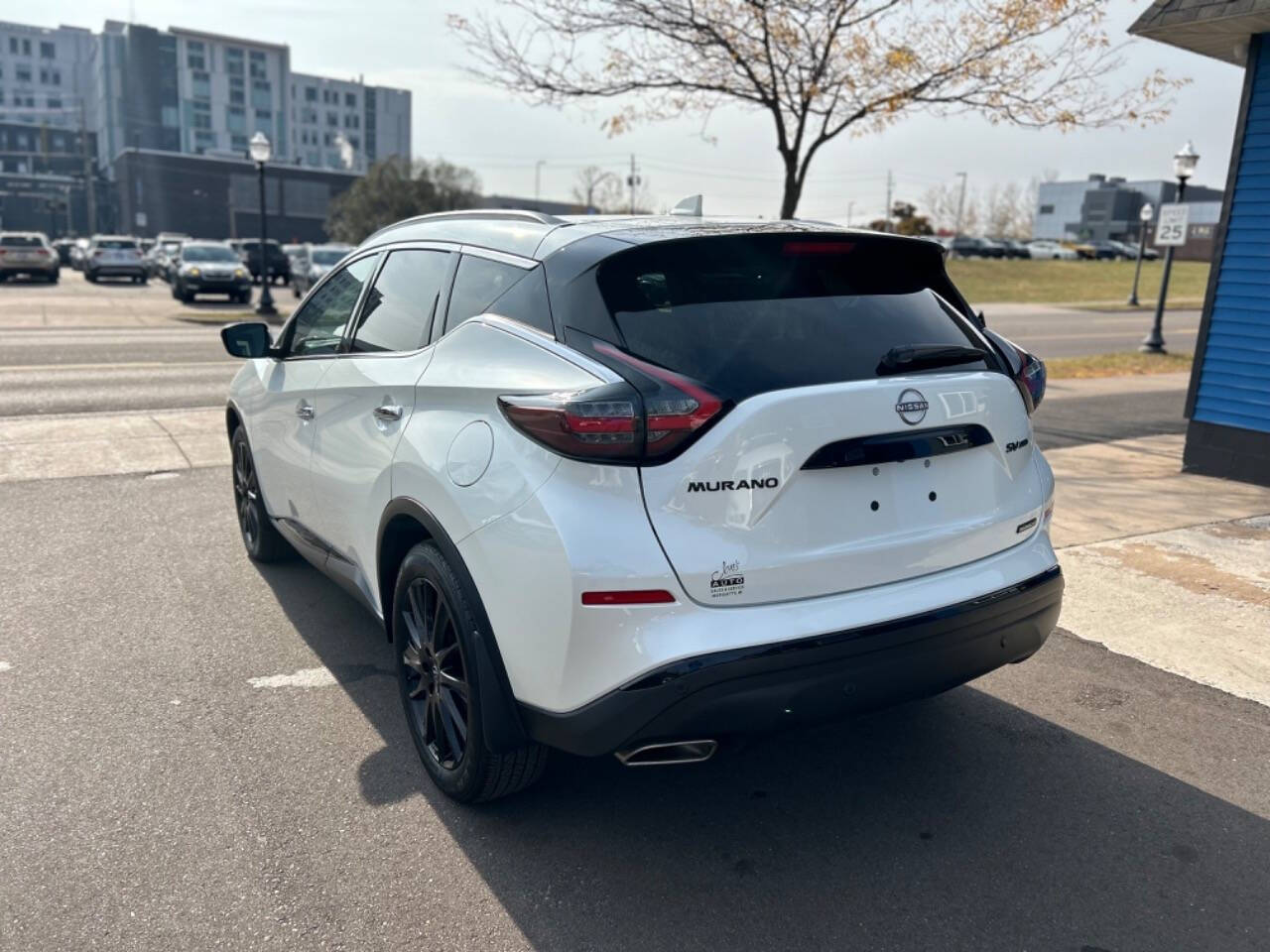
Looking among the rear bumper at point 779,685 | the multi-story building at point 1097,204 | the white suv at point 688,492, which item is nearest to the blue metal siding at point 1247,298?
the white suv at point 688,492

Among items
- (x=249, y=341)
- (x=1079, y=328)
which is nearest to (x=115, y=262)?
(x=1079, y=328)

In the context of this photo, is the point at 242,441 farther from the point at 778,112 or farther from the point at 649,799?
the point at 778,112

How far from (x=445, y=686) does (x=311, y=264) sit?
30.9m

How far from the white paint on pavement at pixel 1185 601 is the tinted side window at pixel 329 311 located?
11.9ft

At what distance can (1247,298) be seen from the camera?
821 centimetres

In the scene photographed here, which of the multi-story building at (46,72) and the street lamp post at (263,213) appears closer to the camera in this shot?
the street lamp post at (263,213)

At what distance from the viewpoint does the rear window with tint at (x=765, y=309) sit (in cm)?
289

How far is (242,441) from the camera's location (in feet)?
18.6

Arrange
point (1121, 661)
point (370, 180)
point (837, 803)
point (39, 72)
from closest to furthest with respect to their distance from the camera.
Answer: point (837, 803), point (1121, 661), point (370, 180), point (39, 72)

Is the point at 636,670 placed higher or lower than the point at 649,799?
higher

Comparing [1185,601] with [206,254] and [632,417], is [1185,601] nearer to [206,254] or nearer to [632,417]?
[632,417]

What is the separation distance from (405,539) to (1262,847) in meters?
2.87

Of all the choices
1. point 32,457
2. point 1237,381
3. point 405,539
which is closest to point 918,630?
point 405,539

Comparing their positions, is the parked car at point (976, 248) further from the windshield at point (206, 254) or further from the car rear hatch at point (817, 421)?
the car rear hatch at point (817, 421)
